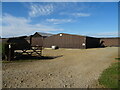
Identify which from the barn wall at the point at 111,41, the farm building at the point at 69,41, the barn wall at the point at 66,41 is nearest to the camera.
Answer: the farm building at the point at 69,41

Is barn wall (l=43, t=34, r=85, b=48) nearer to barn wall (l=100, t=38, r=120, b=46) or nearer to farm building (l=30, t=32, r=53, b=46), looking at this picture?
farm building (l=30, t=32, r=53, b=46)

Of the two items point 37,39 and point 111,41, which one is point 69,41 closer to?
point 37,39

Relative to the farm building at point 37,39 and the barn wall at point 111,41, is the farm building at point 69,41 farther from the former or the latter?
the barn wall at point 111,41

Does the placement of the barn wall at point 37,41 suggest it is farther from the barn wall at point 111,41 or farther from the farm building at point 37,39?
the barn wall at point 111,41

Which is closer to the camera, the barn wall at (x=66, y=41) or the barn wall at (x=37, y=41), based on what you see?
the barn wall at (x=66, y=41)

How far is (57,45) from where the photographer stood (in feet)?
105

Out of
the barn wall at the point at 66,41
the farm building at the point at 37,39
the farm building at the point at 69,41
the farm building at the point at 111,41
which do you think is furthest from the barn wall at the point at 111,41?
the farm building at the point at 37,39

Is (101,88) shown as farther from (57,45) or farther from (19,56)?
(57,45)

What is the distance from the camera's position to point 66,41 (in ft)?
101

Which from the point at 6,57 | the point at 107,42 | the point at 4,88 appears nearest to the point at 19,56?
the point at 6,57

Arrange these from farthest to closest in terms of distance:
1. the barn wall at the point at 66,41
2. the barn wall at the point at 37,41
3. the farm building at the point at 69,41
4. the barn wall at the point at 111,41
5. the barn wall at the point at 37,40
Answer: the barn wall at the point at 111,41
the barn wall at the point at 37,40
the barn wall at the point at 37,41
the barn wall at the point at 66,41
the farm building at the point at 69,41

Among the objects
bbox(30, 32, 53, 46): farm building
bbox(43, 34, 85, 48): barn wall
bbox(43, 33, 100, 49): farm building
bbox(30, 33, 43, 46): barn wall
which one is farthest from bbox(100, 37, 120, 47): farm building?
bbox(30, 33, 43, 46): barn wall

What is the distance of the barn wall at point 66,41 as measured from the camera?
29353 mm

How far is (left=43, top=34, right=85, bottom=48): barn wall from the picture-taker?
29.4m
